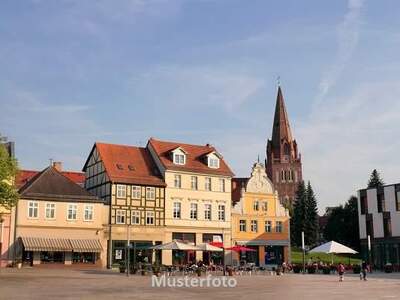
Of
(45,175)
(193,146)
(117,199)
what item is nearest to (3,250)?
(45,175)

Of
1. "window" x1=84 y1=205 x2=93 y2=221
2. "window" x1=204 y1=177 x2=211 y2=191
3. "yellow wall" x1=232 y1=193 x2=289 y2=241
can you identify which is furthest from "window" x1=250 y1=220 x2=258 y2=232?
"window" x1=84 y1=205 x2=93 y2=221

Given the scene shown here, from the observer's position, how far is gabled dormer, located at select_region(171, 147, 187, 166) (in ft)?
194

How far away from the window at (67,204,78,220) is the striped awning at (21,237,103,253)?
2.13m

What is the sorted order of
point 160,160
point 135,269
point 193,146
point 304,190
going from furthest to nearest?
point 304,190 < point 193,146 < point 160,160 < point 135,269

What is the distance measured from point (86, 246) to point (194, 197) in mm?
13105

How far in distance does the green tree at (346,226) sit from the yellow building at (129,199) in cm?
3947

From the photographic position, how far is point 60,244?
49.8 m

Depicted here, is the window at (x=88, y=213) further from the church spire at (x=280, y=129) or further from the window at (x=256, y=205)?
the church spire at (x=280, y=129)

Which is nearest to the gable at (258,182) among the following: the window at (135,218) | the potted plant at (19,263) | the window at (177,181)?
the window at (177,181)

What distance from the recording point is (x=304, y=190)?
10394 centimetres

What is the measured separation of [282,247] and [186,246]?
2427 cm

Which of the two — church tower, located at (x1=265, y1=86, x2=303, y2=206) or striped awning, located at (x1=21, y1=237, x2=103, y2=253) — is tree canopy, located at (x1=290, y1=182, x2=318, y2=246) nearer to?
church tower, located at (x1=265, y1=86, x2=303, y2=206)

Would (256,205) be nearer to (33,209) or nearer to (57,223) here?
(57,223)

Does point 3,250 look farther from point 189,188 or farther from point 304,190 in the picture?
point 304,190
